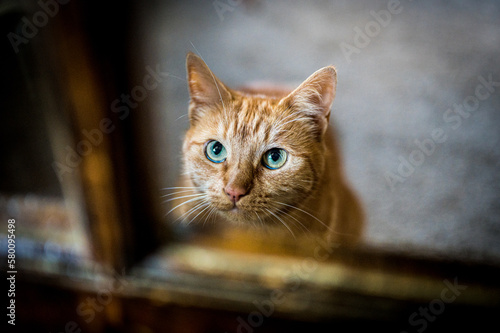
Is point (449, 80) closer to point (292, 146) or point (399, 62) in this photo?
point (399, 62)

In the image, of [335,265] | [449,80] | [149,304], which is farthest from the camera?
[149,304]

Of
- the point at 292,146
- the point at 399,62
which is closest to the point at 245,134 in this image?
the point at 292,146

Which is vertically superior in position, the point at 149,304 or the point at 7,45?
the point at 7,45

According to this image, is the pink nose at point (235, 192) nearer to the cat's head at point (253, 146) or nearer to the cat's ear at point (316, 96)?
the cat's head at point (253, 146)

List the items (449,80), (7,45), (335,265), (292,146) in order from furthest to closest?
1. (335,265)
2. (7,45)
3. (449,80)
4. (292,146)

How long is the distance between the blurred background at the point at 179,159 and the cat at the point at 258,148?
0.29ft

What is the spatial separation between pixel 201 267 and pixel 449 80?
0.65 meters

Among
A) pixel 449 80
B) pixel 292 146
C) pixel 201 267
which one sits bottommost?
pixel 201 267

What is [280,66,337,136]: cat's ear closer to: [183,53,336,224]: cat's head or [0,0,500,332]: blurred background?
[183,53,336,224]: cat's head

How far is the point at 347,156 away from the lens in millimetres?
591

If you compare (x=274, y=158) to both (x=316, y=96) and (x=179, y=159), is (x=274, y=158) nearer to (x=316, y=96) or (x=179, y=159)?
(x=316, y=96)

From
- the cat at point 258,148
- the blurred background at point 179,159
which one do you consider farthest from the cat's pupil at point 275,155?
the blurred background at point 179,159

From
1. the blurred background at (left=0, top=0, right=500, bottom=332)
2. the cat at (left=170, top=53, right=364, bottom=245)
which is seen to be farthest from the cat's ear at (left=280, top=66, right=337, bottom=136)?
the blurred background at (left=0, top=0, right=500, bottom=332)

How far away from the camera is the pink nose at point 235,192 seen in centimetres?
44
